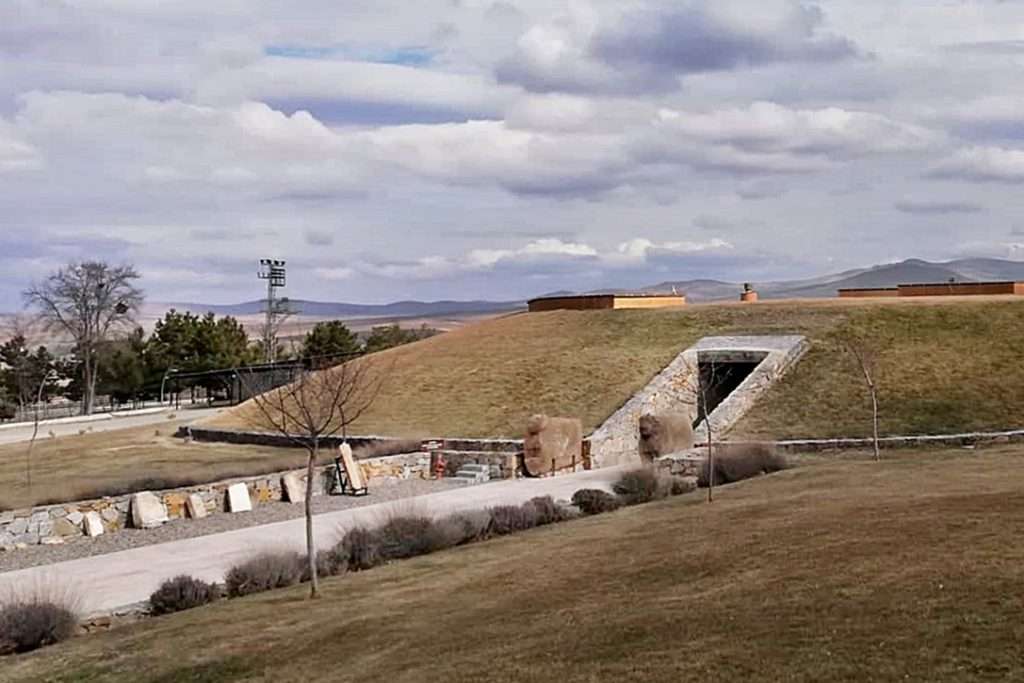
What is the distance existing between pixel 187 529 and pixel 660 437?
12338 millimetres

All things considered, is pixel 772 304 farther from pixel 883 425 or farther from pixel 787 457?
pixel 787 457

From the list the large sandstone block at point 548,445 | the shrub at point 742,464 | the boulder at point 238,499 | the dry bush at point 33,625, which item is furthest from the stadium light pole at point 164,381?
the dry bush at point 33,625

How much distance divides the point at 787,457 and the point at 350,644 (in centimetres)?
1603

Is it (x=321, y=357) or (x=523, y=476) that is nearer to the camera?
(x=523, y=476)

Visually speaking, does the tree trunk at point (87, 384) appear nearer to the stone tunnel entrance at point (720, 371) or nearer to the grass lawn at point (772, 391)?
the grass lawn at point (772, 391)

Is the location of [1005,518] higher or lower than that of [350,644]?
higher

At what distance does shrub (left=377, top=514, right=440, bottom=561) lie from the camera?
1655 centimetres

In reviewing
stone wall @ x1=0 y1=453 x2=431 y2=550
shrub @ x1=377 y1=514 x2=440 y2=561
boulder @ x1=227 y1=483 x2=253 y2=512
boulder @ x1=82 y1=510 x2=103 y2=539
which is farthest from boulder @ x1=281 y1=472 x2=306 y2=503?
shrub @ x1=377 y1=514 x2=440 y2=561

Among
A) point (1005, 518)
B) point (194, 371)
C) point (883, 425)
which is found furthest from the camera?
point (194, 371)

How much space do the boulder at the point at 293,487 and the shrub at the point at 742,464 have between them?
8.46 metres

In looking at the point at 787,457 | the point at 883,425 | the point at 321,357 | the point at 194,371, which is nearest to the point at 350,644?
the point at 787,457

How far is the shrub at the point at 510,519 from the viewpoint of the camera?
1839 centimetres

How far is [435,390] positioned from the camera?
36906mm

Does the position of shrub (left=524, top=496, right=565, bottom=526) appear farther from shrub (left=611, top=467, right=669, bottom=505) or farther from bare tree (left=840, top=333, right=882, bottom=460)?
bare tree (left=840, top=333, right=882, bottom=460)
